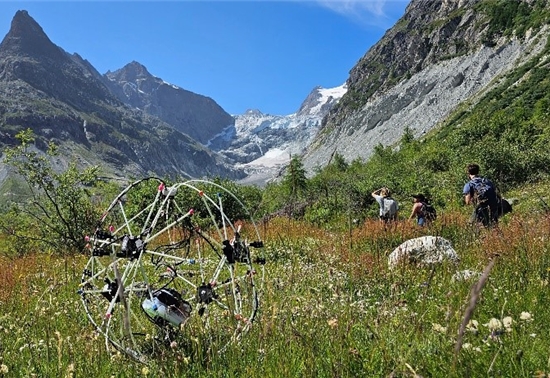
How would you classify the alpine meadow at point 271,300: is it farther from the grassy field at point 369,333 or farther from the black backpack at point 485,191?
the black backpack at point 485,191

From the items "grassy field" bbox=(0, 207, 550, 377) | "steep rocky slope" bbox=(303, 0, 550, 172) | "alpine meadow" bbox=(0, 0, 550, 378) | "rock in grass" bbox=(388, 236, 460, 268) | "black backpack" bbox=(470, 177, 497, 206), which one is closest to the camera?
"grassy field" bbox=(0, 207, 550, 377)

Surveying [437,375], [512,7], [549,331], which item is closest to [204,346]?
[437,375]

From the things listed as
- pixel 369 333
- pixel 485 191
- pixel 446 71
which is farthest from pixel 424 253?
pixel 446 71

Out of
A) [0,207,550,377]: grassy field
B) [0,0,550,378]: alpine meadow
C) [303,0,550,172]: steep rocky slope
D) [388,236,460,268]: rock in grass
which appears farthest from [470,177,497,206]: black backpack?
[303,0,550,172]: steep rocky slope

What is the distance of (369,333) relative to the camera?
145 inches

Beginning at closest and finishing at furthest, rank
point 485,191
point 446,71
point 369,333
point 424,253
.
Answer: point 369,333 < point 424,253 < point 485,191 < point 446,71

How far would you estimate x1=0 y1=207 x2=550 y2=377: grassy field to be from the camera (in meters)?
2.90

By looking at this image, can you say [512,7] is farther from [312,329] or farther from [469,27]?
[312,329]

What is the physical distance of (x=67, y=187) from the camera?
48.2 ft

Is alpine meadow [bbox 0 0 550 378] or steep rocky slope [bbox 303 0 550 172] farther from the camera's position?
steep rocky slope [bbox 303 0 550 172]

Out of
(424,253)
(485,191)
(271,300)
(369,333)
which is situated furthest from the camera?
(485,191)

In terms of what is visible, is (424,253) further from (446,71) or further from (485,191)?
(446,71)

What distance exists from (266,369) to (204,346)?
687 millimetres

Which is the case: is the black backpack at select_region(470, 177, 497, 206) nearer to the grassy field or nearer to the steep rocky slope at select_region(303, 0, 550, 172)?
the grassy field
